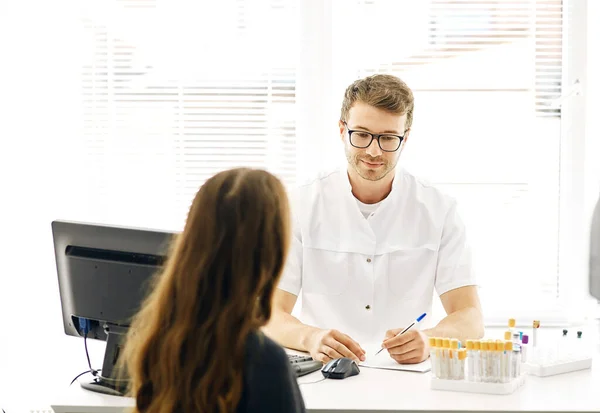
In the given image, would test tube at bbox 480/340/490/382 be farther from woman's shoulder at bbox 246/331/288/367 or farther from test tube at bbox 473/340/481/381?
woman's shoulder at bbox 246/331/288/367

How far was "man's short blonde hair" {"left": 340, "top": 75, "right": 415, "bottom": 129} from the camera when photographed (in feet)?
7.92

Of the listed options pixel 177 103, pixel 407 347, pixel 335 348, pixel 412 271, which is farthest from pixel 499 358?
pixel 177 103

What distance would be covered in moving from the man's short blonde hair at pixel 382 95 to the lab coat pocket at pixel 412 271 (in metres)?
0.39

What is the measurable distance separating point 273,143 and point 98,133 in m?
0.65

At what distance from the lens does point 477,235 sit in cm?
298

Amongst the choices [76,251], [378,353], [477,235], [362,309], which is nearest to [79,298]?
[76,251]

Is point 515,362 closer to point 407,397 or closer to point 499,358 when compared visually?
point 499,358

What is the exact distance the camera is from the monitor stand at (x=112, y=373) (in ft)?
5.88

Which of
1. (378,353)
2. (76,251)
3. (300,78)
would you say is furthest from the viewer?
(300,78)

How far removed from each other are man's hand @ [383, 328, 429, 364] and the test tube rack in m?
0.21

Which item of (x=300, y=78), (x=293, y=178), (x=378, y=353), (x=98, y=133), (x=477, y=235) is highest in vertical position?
(x=300, y=78)

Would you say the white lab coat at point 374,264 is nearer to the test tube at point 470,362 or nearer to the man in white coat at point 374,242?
the man in white coat at point 374,242

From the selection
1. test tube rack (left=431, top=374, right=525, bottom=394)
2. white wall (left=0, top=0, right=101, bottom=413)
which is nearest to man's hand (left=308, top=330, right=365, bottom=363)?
test tube rack (left=431, top=374, right=525, bottom=394)

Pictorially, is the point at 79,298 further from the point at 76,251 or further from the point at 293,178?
the point at 293,178
